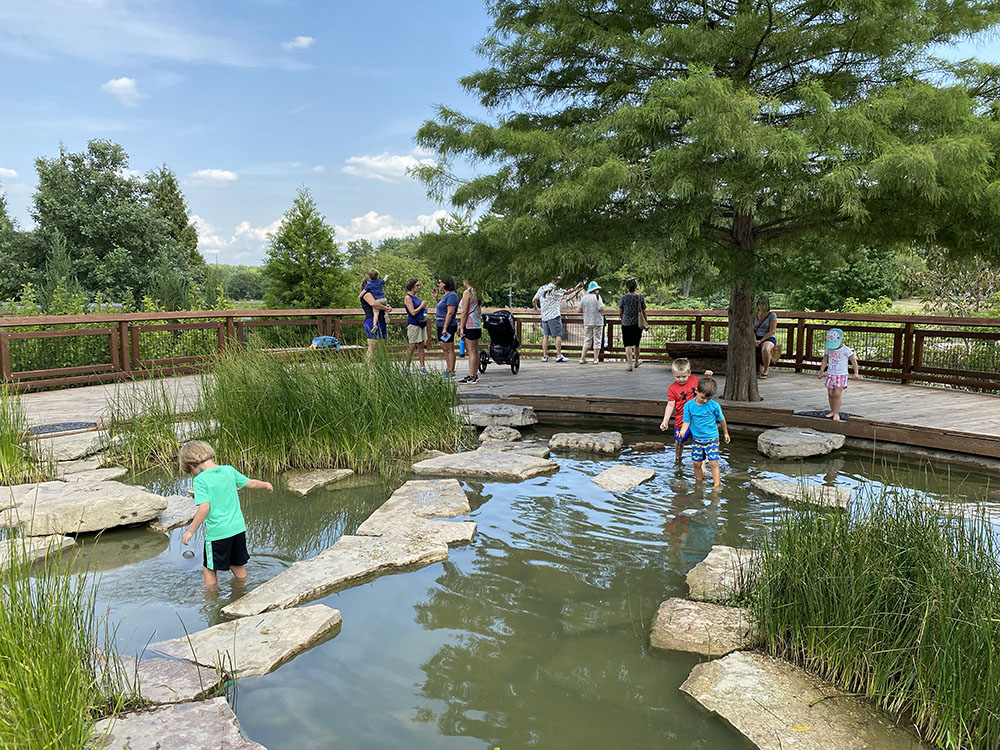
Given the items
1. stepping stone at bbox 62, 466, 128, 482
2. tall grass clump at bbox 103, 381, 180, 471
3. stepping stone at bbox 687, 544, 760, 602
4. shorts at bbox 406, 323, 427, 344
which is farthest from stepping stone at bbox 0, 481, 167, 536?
shorts at bbox 406, 323, 427, 344

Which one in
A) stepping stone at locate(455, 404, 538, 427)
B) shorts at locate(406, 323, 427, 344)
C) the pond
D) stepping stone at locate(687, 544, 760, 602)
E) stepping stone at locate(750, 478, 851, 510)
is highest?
shorts at locate(406, 323, 427, 344)

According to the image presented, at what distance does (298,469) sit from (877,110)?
692 centimetres

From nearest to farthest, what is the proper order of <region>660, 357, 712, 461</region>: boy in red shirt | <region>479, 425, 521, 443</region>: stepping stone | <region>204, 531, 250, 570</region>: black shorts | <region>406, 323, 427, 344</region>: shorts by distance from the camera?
<region>204, 531, 250, 570</region>: black shorts
<region>660, 357, 712, 461</region>: boy in red shirt
<region>479, 425, 521, 443</region>: stepping stone
<region>406, 323, 427, 344</region>: shorts

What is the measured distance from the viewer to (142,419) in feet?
23.9

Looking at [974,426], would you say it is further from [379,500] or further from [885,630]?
[379,500]

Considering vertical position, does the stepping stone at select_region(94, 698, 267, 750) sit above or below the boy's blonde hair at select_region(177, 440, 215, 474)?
below

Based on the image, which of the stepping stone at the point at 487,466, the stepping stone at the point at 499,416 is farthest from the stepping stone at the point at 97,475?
the stepping stone at the point at 499,416

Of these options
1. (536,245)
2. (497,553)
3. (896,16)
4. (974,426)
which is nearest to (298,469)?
(497,553)

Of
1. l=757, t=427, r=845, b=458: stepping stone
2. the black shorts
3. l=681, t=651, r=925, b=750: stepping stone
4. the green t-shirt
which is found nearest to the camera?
l=681, t=651, r=925, b=750: stepping stone

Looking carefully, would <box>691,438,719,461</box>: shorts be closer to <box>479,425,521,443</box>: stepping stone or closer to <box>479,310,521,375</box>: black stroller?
<box>479,425,521,443</box>: stepping stone

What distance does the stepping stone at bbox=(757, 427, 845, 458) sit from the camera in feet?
24.8

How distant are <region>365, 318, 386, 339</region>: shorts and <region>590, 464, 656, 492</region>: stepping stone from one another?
5.64 meters

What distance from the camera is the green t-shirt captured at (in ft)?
13.8

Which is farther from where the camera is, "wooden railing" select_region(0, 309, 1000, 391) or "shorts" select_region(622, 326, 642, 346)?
"shorts" select_region(622, 326, 642, 346)
